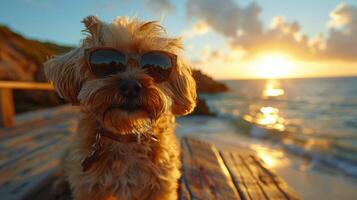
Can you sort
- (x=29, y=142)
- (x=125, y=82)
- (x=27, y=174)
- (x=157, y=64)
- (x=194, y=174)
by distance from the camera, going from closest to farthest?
(x=125, y=82), (x=157, y=64), (x=194, y=174), (x=27, y=174), (x=29, y=142)

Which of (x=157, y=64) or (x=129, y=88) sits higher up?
(x=157, y=64)

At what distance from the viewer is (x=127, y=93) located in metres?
2.40

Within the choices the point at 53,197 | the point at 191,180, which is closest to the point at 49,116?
the point at 53,197

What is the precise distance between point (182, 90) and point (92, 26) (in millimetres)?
1022

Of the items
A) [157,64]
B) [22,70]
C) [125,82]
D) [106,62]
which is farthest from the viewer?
[22,70]

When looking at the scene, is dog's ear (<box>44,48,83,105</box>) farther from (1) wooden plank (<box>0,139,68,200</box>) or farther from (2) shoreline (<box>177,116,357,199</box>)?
(2) shoreline (<box>177,116,357,199</box>)

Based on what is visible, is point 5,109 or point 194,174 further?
point 5,109

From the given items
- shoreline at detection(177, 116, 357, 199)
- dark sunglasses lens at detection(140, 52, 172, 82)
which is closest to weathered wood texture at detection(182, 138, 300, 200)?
shoreline at detection(177, 116, 357, 199)

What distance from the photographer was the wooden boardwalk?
3.23 meters

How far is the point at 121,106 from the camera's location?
2.44 metres

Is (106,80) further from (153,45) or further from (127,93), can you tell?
(153,45)

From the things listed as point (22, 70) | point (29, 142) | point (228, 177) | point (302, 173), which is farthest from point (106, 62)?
point (22, 70)

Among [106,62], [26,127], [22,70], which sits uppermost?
[106,62]

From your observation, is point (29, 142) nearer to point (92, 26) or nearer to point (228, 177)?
point (92, 26)
